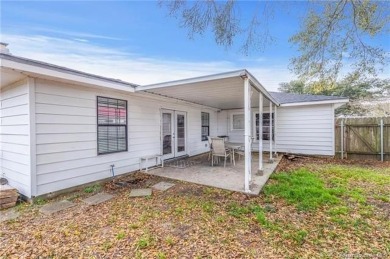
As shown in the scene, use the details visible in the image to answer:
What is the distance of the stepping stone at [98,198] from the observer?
405 centimetres

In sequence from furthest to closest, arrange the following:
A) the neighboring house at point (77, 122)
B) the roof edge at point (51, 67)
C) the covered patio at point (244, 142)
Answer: the covered patio at point (244, 142)
the neighboring house at point (77, 122)
the roof edge at point (51, 67)

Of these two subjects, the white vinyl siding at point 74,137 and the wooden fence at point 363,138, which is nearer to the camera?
the white vinyl siding at point 74,137

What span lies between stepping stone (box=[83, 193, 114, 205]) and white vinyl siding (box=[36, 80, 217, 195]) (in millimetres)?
714

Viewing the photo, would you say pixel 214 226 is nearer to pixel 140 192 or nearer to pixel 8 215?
pixel 140 192

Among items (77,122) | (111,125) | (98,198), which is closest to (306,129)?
(111,125)

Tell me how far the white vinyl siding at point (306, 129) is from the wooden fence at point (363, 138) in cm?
44

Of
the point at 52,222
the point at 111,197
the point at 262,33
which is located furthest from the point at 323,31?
the point at 52,222

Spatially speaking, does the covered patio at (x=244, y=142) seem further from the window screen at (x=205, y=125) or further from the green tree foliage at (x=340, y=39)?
the window screen at (x=205, y=125)

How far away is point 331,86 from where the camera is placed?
15.6 feet

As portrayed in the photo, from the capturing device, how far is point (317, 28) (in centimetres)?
412

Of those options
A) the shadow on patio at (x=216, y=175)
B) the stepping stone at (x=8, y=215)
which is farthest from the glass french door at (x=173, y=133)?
the stepping stone at (x=8, y=215)

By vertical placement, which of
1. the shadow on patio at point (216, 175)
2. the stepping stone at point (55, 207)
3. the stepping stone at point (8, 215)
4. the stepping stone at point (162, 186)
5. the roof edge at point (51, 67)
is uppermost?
the roof edge at point (51, 67)

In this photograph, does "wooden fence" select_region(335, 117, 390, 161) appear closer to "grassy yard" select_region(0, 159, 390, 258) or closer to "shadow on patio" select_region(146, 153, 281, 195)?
"shadow on patio" select_region(146, 153, 281, 195)

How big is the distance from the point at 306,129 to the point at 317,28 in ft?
21.1
